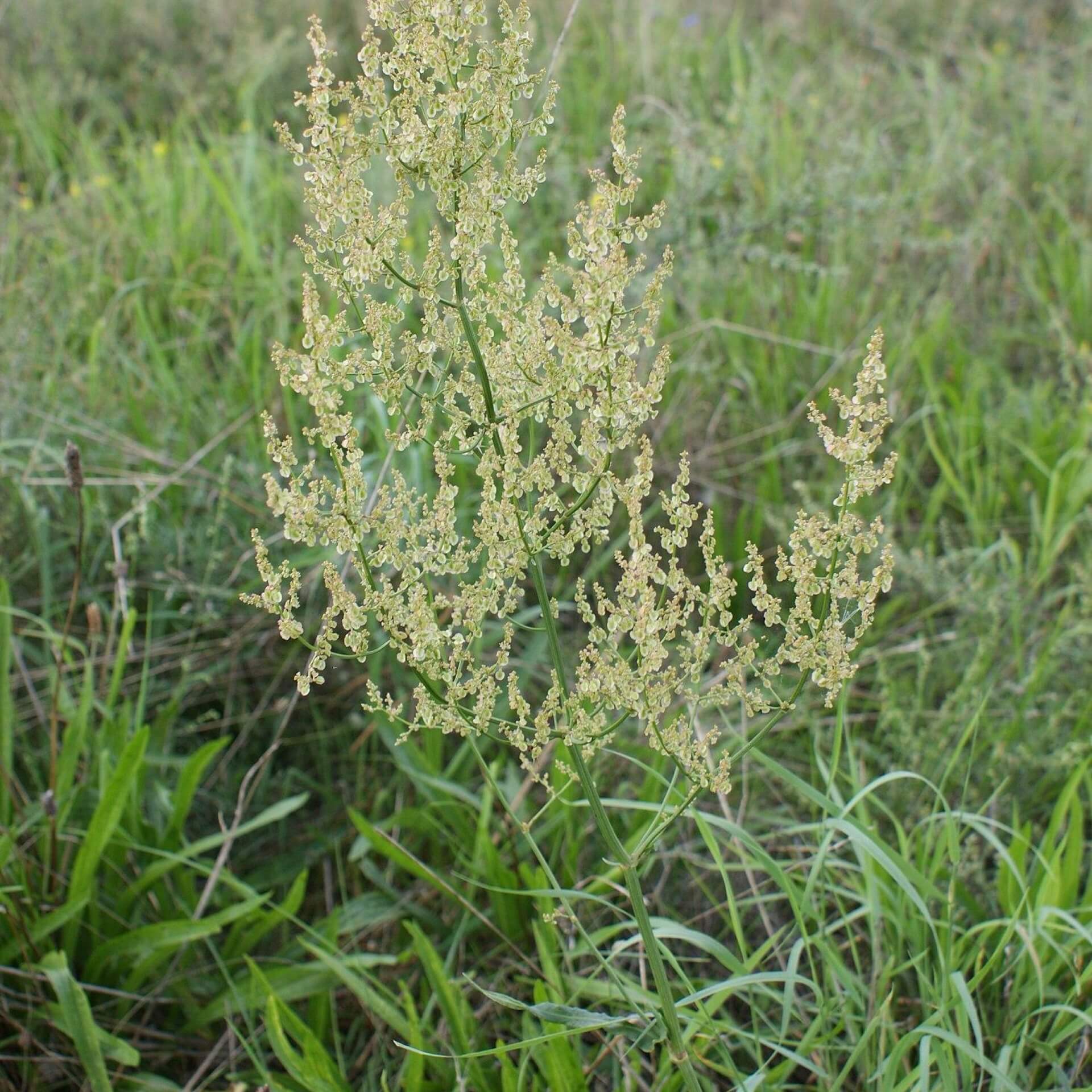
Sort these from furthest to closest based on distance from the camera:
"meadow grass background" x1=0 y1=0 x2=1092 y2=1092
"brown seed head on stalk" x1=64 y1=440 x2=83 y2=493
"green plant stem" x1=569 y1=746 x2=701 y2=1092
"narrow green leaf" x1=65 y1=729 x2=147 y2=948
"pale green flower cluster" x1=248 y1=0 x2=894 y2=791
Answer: "narrow green leaf" x1=65 y1=729 x2=147 y2=948 → "meadow grass background" x1=0 y1=0 x2=1092 y2=1092 → "brown seed head on stalk" x1=64 y1=440 x2=83 y2=493 → "green plant stem" x1=569 y1=746 x2=701 y2=1092 → "pale green flower cluster" x1=248 y1=0 x2=894 y2=791

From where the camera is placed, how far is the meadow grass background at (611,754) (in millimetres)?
1994

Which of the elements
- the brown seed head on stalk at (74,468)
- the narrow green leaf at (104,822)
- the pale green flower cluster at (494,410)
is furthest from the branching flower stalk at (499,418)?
the narrow green leaf at (104,822)

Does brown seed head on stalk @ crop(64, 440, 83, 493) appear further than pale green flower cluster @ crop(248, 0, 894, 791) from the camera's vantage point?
Yes

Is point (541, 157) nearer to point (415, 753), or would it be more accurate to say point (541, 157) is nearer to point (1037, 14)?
point (415, 753)

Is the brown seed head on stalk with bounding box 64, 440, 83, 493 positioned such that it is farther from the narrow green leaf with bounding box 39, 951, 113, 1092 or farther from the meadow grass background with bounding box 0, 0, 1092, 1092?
the narrow green leaf with bounding box 39, 951, 113, 1092

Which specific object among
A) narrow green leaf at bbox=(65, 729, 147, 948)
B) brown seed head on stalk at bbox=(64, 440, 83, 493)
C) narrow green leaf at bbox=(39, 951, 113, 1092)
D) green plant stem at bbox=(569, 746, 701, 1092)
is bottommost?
narrow green leaf at bbox=(39, 951, 113, 1092)

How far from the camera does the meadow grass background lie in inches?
78.5

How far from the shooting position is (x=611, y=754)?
93.7 inches

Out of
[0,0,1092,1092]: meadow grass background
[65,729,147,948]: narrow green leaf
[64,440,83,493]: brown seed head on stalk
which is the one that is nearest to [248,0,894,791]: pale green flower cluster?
[0,0,1092,1092]: meadow grass background

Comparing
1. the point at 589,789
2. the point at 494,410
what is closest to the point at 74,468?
the point at 494,410

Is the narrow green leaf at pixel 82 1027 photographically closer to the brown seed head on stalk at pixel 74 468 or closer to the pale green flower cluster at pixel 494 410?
the brown seed head on stalk at pixel 74 468

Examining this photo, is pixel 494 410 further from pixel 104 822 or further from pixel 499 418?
pixel 104 822

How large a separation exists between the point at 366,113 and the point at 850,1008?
1593 millimetres

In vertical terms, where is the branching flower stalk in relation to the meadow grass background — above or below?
above
